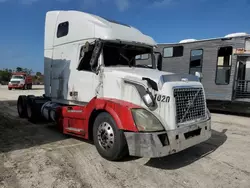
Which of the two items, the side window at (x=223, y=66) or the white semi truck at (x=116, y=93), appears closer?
the white semi truck at (x=116, y=93)

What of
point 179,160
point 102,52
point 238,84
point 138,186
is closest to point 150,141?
point 138,186

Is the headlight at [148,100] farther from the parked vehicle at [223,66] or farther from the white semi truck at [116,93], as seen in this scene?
the parked vehicle at [223,66]

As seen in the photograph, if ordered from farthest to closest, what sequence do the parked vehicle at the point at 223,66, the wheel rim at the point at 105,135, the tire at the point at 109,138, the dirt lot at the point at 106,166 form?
the parked vehicle at the point at 223,66 → the wheel rim at the point at 105,135 → the tire at the point at 109,138 → the dirt lot at the point at 106,166

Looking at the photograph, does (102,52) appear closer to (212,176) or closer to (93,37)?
(93,37)

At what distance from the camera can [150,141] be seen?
381cm

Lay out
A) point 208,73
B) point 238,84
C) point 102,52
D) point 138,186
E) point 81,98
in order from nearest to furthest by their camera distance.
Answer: point 138,186 < point 102,52 < point 81,98 < point 238,84 < point 208,73

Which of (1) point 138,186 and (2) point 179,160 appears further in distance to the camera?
(2) point 179,160

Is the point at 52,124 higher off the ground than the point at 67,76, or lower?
lower

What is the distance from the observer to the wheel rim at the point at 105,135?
14.3 ft

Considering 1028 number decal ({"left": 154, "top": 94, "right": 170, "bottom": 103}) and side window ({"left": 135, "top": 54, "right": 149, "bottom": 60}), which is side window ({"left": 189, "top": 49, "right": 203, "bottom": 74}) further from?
1028 number decal ({"left": 154, "top": 94, "right": 170, "bottom": 103})

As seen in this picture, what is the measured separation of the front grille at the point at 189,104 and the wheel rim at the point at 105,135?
4.21 feet

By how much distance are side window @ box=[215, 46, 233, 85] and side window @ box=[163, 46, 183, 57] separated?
2062 mm

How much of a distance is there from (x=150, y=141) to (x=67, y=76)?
3289 millimetres

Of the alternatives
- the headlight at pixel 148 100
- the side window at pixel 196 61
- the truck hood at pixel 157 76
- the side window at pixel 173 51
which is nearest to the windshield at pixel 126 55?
the truck hood at pixel 157 76
